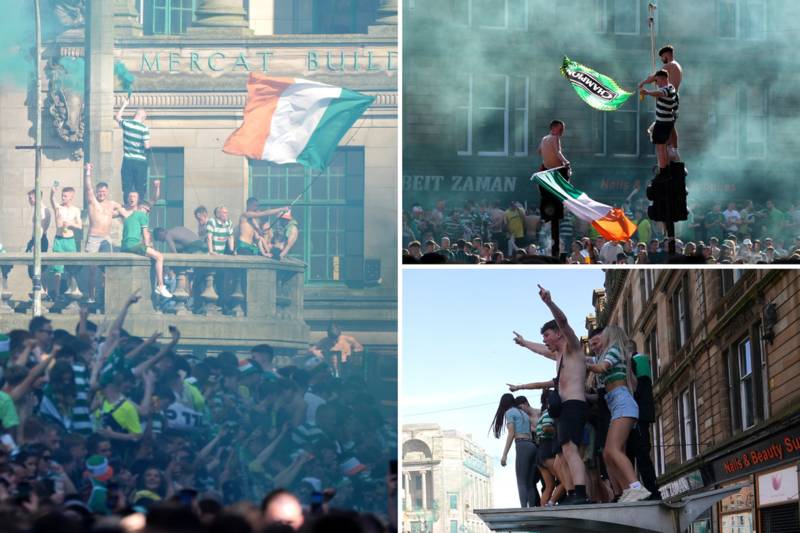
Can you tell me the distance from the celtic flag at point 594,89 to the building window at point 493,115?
5.15 meters

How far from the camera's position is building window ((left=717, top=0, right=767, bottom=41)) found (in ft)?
67.9

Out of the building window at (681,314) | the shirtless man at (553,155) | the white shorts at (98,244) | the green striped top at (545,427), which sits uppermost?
the shirtless man at (553,155)

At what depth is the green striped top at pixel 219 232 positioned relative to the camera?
57.0 feet

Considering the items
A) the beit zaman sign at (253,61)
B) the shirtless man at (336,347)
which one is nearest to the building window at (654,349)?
the shirtless man at (336,347)

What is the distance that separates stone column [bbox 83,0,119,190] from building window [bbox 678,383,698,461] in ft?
24.2

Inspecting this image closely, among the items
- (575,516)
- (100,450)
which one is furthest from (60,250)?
(575,516)

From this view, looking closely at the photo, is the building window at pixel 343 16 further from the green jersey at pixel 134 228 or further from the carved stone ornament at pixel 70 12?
the green jersey at pixel 134 228

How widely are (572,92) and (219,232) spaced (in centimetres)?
639

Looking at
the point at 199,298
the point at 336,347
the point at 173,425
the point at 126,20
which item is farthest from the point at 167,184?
the point at 173,425

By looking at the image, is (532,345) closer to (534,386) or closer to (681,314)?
(534,386)

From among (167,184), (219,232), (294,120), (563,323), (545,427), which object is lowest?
(545,427)

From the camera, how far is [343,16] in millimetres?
18406

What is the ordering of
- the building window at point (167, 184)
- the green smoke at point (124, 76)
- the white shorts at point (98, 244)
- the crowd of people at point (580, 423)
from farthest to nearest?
the green smoke at point (124, 76), the building window at point (167, 184), the white shorts at point (98, 244), the crowd of people at point (580, 423)

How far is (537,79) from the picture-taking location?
68.7 ft
